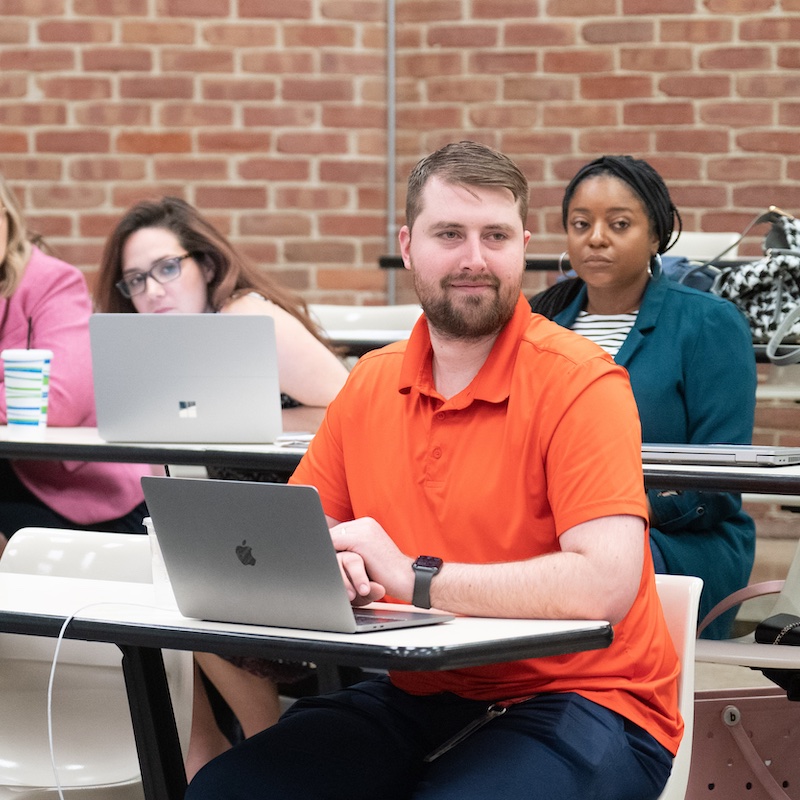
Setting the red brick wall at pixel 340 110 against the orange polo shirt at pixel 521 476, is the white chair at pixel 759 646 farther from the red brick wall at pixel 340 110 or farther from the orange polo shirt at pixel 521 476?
the red brick wall at pixel 340 110

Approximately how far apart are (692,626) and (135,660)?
673mm

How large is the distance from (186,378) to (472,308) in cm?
99

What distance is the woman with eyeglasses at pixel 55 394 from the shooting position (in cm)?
283

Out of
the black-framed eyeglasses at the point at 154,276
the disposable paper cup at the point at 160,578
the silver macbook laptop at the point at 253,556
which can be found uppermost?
the black-framed eyeglasses at the point at 154,276

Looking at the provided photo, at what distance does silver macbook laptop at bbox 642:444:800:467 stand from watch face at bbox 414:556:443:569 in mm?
808

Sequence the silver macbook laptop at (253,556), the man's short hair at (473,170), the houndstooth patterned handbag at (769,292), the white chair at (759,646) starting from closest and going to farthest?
the silver macbook laptop at (253,556), the man's short hair at (473,170), the white chair at (759,646), the houndstooth patterned handbag at (769,292)

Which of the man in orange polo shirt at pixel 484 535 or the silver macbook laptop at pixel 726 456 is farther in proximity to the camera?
the silver macbook laptop at pixel 726 456

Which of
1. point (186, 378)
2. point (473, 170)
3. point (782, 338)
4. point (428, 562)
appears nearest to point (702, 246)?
point (782, 338)

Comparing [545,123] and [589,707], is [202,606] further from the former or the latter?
[545,123]

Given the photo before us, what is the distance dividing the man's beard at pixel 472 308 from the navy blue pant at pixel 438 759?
0.46 meters

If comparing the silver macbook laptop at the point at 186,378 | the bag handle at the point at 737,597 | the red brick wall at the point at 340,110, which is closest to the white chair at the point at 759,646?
the bag handle at the point at 737,597

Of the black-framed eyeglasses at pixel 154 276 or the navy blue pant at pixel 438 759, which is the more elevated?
the black-framed eyeglasses at pixel 154 276

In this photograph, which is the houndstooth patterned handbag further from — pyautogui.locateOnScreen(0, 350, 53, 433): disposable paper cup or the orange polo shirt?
pyautogui.locateOnScreen(0, 350, 53, 433): disposable paper cup

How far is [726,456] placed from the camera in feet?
7.08
